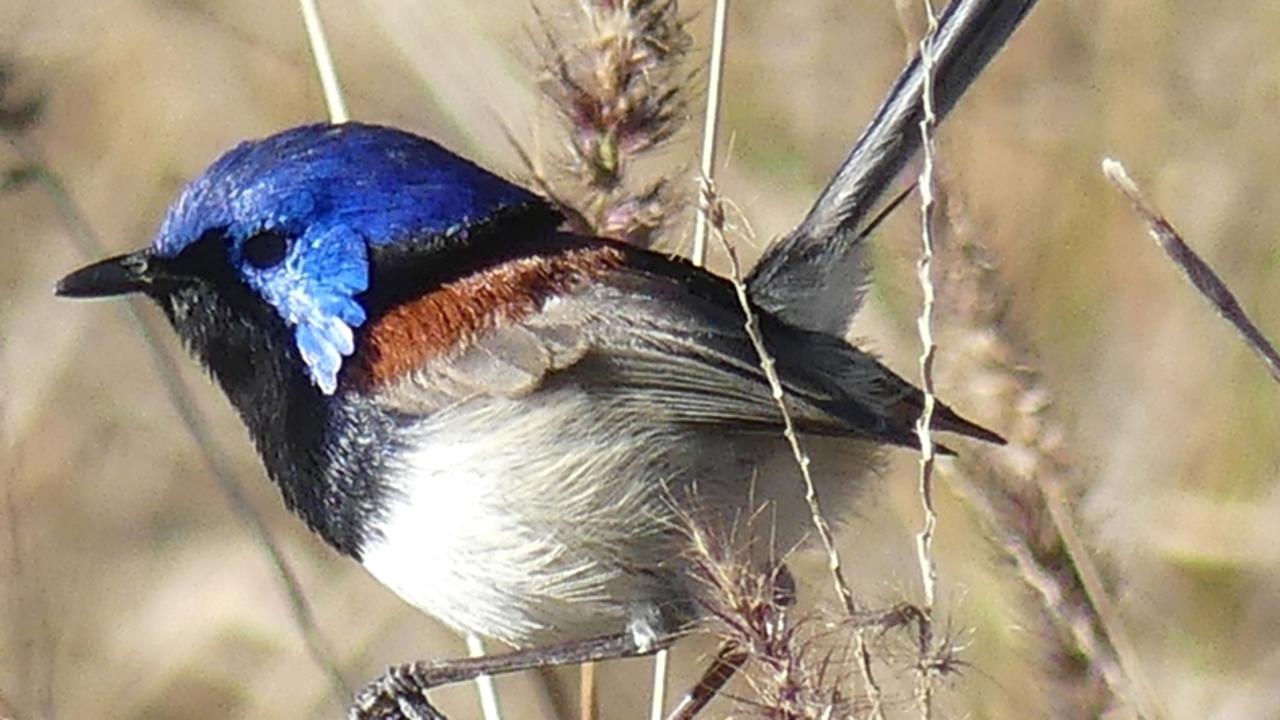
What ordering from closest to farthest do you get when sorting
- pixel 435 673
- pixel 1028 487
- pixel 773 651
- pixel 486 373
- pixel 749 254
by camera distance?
pixel 773 651, pixel 1028 487, pixel 435 673, pixel 486 373, pixel 749 254

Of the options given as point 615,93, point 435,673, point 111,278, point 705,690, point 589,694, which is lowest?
point 705,690

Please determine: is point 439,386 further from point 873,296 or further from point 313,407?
point 873,296

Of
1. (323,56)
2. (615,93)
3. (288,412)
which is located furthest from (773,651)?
Result: (323,56)

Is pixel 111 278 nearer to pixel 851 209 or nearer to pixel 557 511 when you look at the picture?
pixel 557 511

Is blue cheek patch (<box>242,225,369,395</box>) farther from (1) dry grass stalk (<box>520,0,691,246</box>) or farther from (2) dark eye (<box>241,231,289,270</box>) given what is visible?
(1) dry grass stalk (<box>520,0,691,246</box>)

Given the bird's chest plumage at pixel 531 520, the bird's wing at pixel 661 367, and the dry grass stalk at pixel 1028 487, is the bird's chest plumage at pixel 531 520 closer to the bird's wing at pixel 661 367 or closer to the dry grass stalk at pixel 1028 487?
the bird's wing at pixel 661 367

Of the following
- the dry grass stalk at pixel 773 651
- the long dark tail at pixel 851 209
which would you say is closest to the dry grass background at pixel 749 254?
the long dark tail at pixel 851 209

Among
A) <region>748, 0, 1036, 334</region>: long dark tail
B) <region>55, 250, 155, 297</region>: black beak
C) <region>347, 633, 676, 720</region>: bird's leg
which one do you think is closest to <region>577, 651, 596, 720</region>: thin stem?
<region>347, 633, 676, 720</region>: bird's leg
